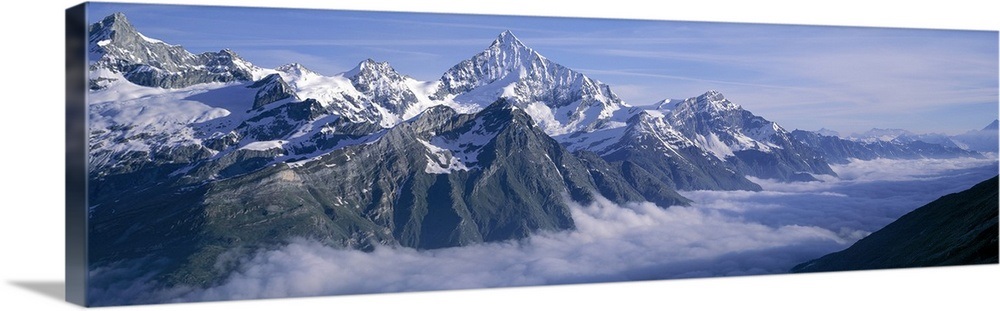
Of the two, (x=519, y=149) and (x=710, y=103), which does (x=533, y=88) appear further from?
(x=710, y=103)

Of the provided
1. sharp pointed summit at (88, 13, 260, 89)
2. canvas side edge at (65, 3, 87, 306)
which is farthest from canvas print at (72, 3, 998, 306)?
canvas side edge at (65, 3, 87, 306)

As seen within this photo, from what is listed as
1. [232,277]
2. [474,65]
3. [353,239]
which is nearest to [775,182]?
[474,65]

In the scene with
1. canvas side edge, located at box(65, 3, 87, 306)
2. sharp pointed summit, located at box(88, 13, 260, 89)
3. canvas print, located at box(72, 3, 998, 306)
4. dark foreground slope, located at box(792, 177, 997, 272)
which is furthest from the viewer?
dark foreground slope, located at box(792, 177, 997, 272)

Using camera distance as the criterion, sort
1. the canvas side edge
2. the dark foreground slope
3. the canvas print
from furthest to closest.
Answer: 1. the dark foreground slope
2. the canvas print
3. the canvas side edge

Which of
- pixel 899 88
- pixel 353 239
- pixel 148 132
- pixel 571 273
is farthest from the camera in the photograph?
pixel 899 88

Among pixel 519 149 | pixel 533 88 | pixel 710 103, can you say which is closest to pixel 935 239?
pixel 710 103

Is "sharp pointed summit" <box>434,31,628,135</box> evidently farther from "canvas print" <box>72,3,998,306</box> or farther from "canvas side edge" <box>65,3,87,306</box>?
"canvas side edge" <box>65,3,87,306</box>

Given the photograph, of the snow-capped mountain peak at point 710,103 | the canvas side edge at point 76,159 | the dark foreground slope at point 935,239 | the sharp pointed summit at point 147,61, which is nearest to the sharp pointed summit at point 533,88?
the snow-capped mountain peak at point 710,103

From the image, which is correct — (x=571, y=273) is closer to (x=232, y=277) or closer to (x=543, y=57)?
(x=543, y=57)
